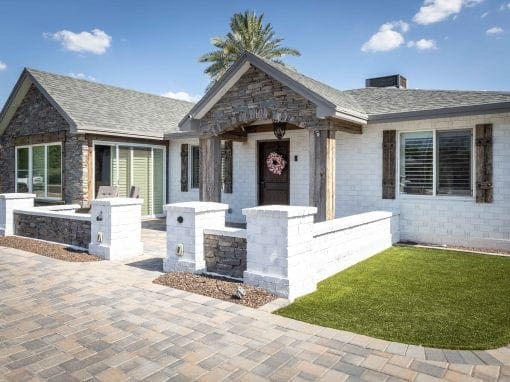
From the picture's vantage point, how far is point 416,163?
850cm

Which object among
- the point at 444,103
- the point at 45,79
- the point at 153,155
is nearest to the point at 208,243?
the point at 444,103

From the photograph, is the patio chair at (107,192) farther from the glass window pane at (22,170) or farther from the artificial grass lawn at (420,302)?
the artificial grass lawn at (420,302)

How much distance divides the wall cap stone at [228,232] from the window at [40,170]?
8.23 m

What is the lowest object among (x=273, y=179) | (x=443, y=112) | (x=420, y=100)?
(x=273, y=179)

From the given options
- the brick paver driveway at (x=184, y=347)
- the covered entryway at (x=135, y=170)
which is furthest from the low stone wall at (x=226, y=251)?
the covered entryway at (x=135, y=170)

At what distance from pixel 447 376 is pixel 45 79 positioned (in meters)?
13.5

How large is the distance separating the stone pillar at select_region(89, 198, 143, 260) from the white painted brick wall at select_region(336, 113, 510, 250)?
4.86 meters

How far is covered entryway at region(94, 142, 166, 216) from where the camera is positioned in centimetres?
1183

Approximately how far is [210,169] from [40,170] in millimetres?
6881

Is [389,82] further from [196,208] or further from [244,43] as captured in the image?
[244,43]

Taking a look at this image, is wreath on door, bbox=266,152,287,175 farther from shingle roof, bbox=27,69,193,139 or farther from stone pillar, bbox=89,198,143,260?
stone pillar, bbox=89,198,143,260

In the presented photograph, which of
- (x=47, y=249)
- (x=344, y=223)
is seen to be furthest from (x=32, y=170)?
(x=344, y=223)

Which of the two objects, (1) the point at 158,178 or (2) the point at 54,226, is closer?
(2) the point at 54,226

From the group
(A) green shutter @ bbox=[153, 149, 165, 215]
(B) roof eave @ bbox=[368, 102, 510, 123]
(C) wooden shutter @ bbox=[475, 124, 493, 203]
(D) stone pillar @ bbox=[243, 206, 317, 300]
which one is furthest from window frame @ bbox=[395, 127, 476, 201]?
(A) green shutter @ bbox=[153, 149, 165, 215]
